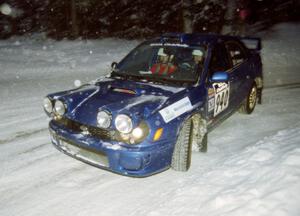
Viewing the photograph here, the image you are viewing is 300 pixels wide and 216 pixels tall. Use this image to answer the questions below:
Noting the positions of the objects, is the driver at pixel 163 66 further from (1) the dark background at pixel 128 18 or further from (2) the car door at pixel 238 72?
(1) the dark background at pixel 128 18

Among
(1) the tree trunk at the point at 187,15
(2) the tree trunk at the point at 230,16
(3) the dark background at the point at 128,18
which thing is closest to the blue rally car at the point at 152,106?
(2) the tree trunk at the point at 230,16

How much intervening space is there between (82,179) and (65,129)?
2.19ft

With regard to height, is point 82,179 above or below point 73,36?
below

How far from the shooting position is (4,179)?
408 centimetres

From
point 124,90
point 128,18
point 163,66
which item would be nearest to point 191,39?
point 163,66

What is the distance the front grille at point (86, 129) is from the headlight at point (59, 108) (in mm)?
88

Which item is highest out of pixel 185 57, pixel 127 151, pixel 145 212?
pixel 185 57

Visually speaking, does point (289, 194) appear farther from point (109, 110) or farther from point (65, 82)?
point (65, 82)

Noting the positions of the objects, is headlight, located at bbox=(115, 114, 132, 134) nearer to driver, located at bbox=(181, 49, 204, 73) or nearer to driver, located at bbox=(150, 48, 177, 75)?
driver, located at bbox=(150, 48, 177, 75)

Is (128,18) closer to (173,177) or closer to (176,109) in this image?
(176,109)

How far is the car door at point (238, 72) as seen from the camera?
5.47 m

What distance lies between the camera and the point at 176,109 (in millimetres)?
4000

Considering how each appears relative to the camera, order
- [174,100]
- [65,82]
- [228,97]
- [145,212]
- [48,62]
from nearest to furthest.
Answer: [145,212], [174,100], [228,97], [65,82], [48,62]

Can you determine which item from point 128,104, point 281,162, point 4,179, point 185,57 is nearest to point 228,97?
point 185,57
